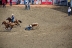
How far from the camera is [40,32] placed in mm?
24484

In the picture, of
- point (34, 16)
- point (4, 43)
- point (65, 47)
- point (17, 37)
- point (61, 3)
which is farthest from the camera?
point (61, 3)

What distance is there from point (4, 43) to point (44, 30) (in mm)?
6137

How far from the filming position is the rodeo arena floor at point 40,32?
19.8m

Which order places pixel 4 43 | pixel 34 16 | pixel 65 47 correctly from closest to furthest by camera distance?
pixel 65 47 → pixel 4 43 → pixel 34 16

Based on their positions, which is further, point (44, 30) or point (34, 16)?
point (34, 16)

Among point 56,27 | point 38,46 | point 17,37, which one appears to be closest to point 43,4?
point 56,27

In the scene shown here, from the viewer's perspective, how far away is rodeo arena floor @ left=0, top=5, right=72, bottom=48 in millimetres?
19797

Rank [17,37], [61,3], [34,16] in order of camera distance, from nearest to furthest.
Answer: [17,37], [34,16], [61,3]

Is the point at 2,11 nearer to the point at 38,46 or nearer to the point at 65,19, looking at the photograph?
the point at 65,19

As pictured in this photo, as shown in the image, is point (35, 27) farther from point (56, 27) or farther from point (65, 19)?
point (65, 19)

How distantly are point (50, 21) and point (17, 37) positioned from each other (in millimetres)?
9593

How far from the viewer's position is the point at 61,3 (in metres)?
45.4

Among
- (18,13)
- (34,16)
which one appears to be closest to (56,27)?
(34,16)

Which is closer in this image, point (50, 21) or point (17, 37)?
point (17, 37)
